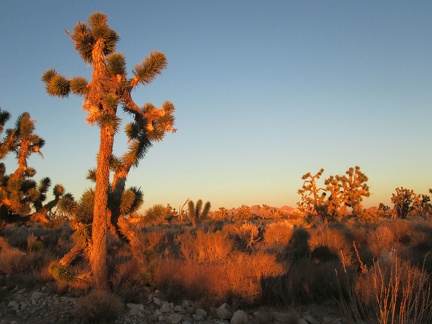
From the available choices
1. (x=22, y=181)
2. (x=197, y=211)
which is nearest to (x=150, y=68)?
(x=22, y=181)

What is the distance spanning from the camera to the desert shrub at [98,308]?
6.14m

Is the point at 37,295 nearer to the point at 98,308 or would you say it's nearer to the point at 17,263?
→ the point at 98,308


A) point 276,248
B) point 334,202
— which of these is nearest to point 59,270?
point 276,248

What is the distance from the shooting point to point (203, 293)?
728 cm

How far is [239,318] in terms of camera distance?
6270 mm

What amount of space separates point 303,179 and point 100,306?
23.5 metres

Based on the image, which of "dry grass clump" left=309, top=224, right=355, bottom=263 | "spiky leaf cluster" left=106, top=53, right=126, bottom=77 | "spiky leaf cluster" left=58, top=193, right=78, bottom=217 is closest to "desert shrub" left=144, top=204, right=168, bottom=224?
"spiky leaf cluster" left=58, top=193, right=78, bottom=217

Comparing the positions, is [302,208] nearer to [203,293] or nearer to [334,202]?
[334,202]

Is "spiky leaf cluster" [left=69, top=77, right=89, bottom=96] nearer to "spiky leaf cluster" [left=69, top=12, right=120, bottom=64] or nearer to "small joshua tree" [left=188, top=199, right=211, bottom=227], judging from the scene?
"spiky leaf cluster" [left=69, top=12, right=120, bottom=64]

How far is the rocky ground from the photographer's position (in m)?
6.32

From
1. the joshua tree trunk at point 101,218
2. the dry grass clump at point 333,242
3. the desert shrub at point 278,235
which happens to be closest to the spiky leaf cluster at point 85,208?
the joshua tree trunk at point 101,218

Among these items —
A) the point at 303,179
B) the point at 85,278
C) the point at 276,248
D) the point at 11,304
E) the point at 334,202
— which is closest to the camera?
the point at 11,304

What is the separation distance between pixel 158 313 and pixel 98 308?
112cm

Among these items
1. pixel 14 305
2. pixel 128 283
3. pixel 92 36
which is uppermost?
pixel 92 36
